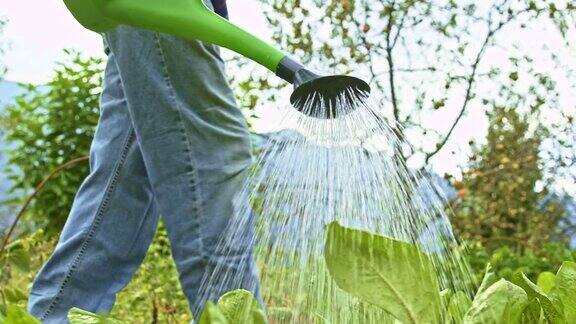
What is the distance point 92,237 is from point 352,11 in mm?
3068

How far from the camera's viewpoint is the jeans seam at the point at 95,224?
2189 mm

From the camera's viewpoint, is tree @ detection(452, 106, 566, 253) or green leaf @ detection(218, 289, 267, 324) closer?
green leaf @ detection(218, 289, 267, 324)

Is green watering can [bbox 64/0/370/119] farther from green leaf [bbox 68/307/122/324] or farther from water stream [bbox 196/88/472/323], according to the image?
green leaf [bbox 68/307/122/324]

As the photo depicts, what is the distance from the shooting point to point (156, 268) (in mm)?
4320

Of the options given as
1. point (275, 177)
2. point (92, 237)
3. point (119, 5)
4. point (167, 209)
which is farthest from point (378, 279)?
point (92, 237)

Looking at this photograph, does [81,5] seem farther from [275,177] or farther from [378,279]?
[378,279]

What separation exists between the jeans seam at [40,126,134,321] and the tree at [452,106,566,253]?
3.55m

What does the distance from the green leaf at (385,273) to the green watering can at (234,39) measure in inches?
16.3

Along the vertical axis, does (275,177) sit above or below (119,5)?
below

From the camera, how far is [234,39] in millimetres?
1286

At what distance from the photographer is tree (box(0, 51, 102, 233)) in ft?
15.9

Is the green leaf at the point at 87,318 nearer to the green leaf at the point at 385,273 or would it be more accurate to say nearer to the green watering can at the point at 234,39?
the green leaf at the point at 385,273

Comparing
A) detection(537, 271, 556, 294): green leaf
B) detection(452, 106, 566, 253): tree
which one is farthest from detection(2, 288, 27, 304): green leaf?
detection(452, 106, 566, 253): tree

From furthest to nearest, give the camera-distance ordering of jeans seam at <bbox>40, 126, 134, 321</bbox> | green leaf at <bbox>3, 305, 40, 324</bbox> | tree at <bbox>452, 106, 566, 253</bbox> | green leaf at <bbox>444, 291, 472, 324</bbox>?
tree at <bbox>452, 106, 566, 253</bbox> < jeans seam at <bbox>40, 126, 134, 321</bbox> < green leaf at <bbox>444, 291, 472, 324</bbox> < green leaf at <bbox>3, 305, 40, 324</bbox>
